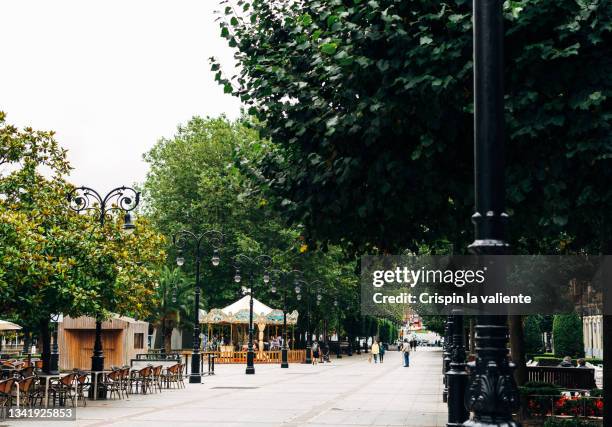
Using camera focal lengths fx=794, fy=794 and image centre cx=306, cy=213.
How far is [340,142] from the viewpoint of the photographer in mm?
10531

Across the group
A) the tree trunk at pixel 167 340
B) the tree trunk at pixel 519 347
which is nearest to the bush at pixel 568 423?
the tree trunk at pixel 519 347

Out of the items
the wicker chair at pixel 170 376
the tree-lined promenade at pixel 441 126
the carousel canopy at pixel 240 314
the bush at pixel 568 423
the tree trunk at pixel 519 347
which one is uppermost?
the tree-lined promenade at pixel 441 126

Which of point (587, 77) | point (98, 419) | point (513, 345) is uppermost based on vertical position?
point (587, 77)

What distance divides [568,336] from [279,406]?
109 ft

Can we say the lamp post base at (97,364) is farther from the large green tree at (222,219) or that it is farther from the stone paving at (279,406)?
the large green tree at (222,219)

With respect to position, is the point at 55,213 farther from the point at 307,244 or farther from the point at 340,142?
the point at 340,142

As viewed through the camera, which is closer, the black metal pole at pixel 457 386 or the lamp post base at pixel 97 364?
the black metal pole at pixel 457 386

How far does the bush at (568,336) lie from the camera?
4928 cm

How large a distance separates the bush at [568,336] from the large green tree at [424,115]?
133ft

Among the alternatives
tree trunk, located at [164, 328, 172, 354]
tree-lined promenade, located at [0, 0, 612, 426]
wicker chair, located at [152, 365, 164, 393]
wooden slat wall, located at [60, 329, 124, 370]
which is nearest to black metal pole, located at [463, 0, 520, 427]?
tree-lined promenade, located at [0, 0, 612, 426]

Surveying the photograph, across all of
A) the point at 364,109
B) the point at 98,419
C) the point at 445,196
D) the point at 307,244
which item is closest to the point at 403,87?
the point at 364,109

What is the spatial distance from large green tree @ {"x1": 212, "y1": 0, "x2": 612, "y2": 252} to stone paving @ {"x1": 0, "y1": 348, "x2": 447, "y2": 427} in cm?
718

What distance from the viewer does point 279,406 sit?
21062mm

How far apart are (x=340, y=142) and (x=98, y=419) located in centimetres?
1015
